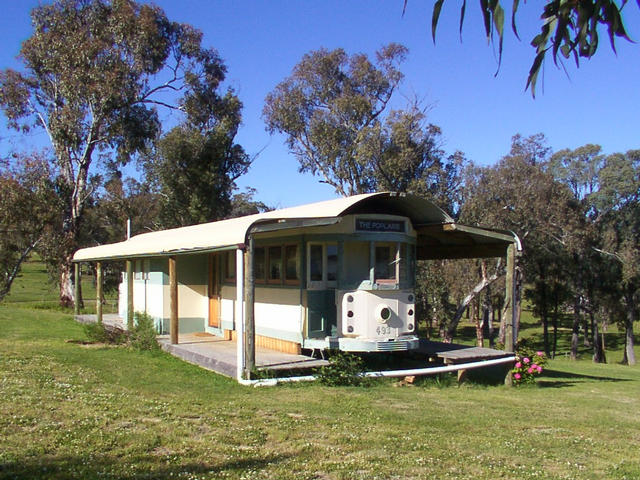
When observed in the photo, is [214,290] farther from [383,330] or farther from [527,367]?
[527,367]

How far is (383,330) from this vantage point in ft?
38.0

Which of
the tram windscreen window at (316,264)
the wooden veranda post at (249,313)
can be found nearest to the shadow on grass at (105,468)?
the wooden veranda post at (249,313)

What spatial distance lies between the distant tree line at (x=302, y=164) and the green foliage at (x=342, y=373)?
56.0 ft

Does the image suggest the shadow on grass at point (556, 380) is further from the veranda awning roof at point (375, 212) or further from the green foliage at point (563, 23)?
the green foliage at point (563, 23)

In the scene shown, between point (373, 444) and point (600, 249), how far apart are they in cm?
2797

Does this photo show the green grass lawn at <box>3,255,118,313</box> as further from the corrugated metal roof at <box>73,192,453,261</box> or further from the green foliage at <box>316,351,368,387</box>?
the green foliage at <box>316,351,368,387</box>

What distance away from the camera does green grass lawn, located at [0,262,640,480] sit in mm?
5816

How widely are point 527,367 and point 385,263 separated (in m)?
3.70

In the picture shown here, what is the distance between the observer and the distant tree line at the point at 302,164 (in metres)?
28.4

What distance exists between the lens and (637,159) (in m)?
30.4

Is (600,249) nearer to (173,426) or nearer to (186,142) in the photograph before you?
(186,142)

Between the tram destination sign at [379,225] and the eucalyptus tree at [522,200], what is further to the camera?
the eucalyptus tree at [522,200]

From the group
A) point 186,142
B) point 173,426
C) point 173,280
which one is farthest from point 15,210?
point 173,426

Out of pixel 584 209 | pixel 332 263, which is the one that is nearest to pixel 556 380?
pixel 332 263
